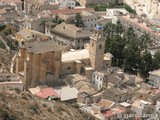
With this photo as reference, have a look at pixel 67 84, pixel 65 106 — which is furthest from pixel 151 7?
pixel 65 106

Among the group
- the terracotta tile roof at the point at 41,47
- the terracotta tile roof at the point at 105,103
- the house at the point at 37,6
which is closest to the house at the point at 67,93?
the terracotta tile roof at the point at 105,103

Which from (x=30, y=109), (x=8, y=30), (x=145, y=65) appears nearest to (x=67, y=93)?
(x=30, y=109)

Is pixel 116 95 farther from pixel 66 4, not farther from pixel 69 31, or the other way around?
pixel 66 4

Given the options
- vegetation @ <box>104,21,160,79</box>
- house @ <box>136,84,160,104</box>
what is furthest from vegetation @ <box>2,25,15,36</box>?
house @ <box>136,84,160,104</box>

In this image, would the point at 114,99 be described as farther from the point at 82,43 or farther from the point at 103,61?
the point at 82,43

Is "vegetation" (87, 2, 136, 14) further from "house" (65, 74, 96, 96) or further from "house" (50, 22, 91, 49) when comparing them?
"house" (65, 74, 96, 96)

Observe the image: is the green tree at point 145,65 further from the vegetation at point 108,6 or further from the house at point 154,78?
the vegetation at point 108,6
